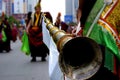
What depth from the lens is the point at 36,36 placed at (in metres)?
15.2

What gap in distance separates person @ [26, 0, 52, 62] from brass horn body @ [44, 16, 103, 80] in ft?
38.3

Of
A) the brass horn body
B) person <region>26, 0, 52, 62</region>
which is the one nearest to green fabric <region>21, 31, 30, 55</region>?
person <region>26, 0, 52, 62</region>

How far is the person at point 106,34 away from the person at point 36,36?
11.5 metres

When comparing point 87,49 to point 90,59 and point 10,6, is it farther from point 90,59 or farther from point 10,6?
point 10,6

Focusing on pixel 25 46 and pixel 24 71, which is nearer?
pixel 24 71

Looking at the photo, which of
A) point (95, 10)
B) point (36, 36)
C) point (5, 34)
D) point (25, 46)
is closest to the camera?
point (95, 10)

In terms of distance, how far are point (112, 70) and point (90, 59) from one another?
215mm

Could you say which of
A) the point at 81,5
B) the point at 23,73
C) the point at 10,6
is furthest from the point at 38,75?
the point at 10,6

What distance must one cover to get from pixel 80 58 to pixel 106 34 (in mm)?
221

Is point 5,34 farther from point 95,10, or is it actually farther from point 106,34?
point 106,34

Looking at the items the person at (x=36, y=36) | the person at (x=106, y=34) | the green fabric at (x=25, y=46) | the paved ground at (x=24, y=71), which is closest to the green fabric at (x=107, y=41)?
the person at (x=106, y=34)

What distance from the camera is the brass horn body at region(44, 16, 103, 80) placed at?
2.89 meters

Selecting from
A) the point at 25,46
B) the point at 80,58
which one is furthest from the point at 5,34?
the point at 80,58

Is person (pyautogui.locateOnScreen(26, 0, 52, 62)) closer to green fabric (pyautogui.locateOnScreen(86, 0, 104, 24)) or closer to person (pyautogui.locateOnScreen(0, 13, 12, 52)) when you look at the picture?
person (pyautogui.locateOnScreen(0, 13, 12, 52))
